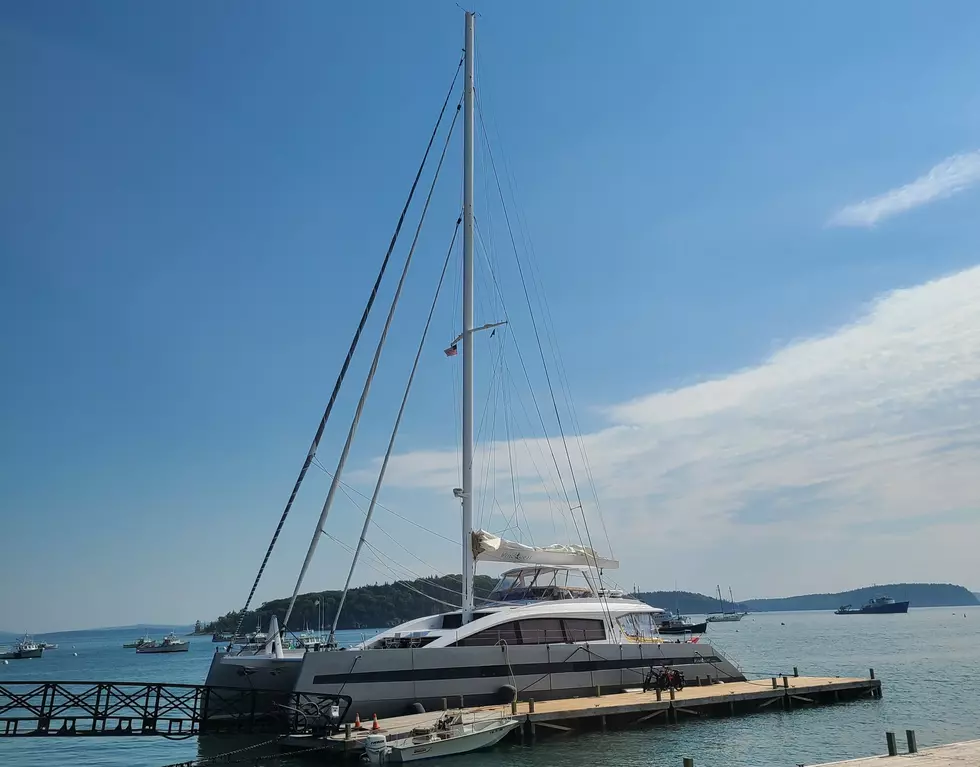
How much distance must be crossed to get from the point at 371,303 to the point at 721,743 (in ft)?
52.2

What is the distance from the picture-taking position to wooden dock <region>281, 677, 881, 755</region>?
1659cm

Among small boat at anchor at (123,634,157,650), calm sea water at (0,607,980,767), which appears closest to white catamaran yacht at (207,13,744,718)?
calm sea water at (0,607,980,767)

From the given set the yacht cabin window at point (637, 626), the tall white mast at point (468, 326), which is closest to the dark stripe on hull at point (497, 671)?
the yacht cabin window at point (637, 626)

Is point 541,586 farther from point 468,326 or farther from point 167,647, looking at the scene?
point 167,647

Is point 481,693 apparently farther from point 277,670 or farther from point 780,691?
point 780,691

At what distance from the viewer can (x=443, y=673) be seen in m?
19.3

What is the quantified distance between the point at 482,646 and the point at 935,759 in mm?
11298

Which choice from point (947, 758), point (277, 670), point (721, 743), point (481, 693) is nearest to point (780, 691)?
point (721, 743)

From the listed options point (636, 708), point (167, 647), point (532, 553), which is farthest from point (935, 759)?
point (167, 647)

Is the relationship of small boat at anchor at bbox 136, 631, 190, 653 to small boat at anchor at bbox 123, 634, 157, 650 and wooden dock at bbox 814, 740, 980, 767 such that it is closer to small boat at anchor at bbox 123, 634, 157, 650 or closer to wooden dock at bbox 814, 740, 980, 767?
small boat at anchor at bbox 123, 634, 157, 650

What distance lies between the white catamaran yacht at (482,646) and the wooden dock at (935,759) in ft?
33.4

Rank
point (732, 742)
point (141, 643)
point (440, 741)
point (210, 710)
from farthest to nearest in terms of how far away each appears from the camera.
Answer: point (141, 643), point (210, 710), point (732, 742), point (440, 741)

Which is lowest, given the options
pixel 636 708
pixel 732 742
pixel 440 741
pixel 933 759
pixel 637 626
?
pixel 732 742

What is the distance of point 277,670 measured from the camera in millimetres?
17906
